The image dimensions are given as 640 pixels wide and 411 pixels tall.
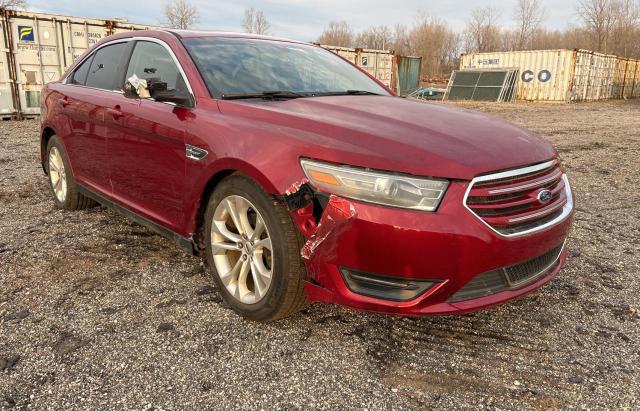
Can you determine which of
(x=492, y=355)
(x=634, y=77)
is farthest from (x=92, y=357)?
(x=634, y=77)

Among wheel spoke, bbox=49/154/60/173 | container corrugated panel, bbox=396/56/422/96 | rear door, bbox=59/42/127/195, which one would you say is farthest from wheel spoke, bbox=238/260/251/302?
container corrugated panel, bbox=396/56/422/96

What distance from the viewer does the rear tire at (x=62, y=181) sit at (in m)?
4.41

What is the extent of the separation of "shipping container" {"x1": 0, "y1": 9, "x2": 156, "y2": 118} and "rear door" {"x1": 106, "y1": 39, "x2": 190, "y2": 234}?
10.8 meters

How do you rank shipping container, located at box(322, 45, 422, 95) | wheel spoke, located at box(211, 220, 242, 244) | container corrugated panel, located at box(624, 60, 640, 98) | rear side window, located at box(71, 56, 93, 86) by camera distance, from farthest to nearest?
container corrugated panel, located at box(624, 60, 640, 98)
shipping container, located at box(322, 45, 422, 95)
rear side window, located at box(71, 56, 93, 86)
wheel spoke, located at box(211, 220, 242, 244)

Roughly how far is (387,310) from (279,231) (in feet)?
2.02

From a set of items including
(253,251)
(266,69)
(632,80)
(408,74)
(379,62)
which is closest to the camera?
(253,251)

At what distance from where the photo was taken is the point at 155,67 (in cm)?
336

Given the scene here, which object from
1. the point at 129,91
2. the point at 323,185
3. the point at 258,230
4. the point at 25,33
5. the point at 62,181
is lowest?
the point at 62,181

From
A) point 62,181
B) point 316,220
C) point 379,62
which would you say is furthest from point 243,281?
point 379,62

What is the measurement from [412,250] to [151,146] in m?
1.89

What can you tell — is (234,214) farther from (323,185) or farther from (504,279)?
(504,279)

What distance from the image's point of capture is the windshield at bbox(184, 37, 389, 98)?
303 centimetres

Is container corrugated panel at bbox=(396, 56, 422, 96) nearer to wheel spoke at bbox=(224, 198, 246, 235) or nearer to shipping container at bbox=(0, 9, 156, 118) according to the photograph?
shipping container at bbox=(0, 9, 156, 118)

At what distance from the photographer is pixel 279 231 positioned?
91.6 inches
